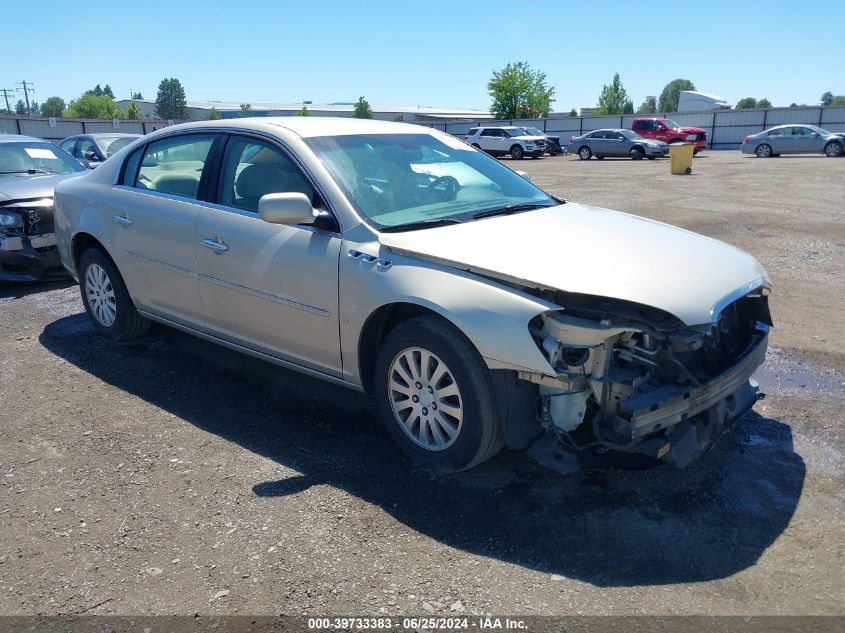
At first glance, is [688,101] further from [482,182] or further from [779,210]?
[482,182]

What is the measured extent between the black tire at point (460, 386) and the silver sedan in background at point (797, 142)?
107 feet

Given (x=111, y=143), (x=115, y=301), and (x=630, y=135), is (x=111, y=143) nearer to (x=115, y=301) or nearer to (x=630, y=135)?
(x=115, y=301)

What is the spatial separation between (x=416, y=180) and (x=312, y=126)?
2.58ft

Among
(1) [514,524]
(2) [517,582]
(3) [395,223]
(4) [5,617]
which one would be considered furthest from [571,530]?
(4) [5,617]

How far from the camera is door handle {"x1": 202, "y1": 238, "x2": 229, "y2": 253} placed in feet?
14.4

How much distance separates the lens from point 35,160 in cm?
880

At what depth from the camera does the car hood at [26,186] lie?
24.5 feet

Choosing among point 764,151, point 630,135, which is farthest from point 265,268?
point 764,151

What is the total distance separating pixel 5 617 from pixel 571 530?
7.60 ft

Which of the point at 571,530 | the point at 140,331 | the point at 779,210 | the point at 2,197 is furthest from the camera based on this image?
the point at 779,210

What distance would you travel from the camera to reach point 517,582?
9.27 ft

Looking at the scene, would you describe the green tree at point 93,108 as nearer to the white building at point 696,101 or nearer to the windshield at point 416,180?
the white building at point 696,101

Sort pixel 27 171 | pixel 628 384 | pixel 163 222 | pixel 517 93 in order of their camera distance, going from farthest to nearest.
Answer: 1. pixel 517 93
2. pixel 27 171
3. pixel 163 222
4. pixel 628 384

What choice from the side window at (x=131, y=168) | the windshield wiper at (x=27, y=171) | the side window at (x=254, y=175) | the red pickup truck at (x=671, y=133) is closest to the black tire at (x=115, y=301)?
the side window at (x=131, y=168)
